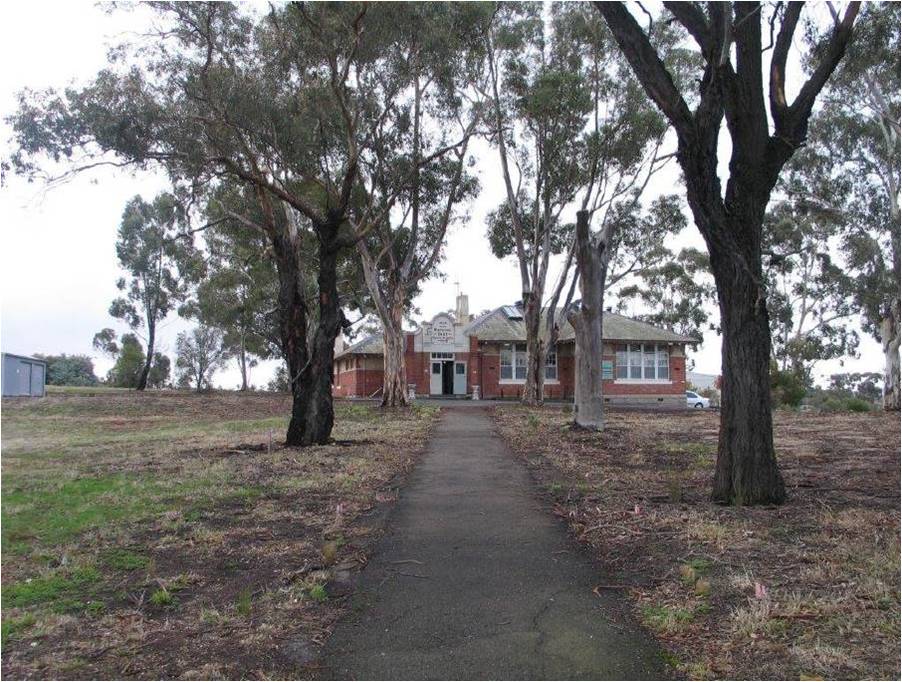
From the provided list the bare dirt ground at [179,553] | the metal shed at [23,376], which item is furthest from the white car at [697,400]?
the bare dirt ground at [179,553]

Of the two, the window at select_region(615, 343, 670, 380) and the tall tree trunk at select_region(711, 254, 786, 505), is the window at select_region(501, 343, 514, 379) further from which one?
the tall tree trunk at select_region(711, 254, 786, 505)

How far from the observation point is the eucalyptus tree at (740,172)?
7.79m

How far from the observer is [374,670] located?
3.90m

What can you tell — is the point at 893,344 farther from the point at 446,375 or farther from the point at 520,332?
the point at 446,375

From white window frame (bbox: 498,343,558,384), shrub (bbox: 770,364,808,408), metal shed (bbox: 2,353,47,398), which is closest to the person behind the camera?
metal shed (bbox: 2,353,47,398)

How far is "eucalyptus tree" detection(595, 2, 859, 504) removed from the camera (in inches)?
307

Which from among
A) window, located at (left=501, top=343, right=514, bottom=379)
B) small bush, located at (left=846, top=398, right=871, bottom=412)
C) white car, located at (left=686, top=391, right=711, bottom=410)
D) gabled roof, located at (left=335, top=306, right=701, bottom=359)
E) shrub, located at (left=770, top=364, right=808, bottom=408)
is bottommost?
white car, located at (left=686, top=391, right=711, bottom=410)

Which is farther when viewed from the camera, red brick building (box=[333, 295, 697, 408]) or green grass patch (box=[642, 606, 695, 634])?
red brick building (box=[333, 295, 697, 408])

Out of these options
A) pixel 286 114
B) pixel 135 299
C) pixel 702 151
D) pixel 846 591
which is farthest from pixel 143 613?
pixel 135 299

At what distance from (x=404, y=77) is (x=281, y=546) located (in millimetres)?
13392

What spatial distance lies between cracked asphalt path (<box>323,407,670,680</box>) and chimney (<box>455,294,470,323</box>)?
40.5 metres

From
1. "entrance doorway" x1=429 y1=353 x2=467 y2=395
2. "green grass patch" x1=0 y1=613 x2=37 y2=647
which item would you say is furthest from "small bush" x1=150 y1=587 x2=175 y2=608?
"entrance doorway" x1=429 y1=353 x2=467 y2=395

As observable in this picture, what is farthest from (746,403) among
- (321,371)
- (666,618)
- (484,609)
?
(321,371)

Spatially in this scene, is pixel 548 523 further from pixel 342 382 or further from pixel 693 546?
pixel 342 382
